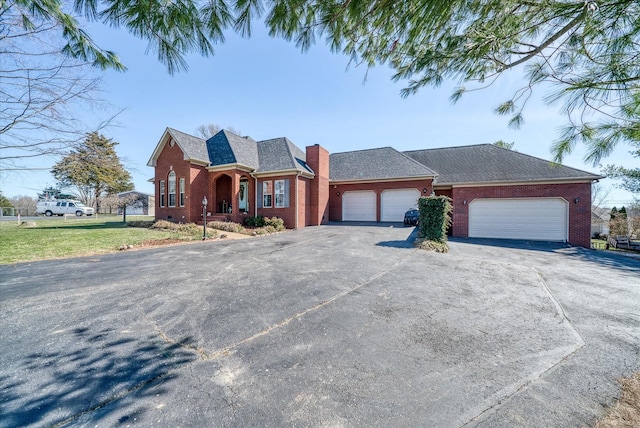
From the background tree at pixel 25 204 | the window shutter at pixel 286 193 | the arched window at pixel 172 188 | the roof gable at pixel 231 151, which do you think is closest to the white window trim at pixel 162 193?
the arched window at pixel 172 188

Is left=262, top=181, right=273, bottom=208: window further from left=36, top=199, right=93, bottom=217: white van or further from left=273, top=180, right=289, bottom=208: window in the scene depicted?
left=36, top=199, right=93, bottom=217: white van

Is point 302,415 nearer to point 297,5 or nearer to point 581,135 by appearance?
point 297,5

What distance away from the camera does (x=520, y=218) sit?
14.7 m

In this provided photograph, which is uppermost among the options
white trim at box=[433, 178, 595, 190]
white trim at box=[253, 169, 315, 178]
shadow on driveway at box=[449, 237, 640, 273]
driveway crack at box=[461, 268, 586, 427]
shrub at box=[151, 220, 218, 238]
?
white trim at box=[253, 169, 315, 178]

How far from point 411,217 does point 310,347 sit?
50.9 ft

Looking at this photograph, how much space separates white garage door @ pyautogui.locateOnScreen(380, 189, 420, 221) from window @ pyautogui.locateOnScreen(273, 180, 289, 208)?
25.8 feet

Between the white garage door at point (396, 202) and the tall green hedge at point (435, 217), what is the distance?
300 inches

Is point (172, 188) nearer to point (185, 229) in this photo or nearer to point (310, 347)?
point (185, 229)

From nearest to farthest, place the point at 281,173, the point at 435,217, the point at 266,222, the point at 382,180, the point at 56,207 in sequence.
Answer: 1. the point at 435,217
2. the point at 266,222
3. the point at 281,173
4. the point at 382,180
5. the point at 56,207

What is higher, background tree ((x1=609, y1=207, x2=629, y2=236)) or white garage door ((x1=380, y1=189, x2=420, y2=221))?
white garage door ((x1=380, y1=189, x2=420, y2=221))

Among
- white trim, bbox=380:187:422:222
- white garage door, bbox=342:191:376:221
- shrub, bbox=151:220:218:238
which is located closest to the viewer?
shrub, bbox=151:220:218:238

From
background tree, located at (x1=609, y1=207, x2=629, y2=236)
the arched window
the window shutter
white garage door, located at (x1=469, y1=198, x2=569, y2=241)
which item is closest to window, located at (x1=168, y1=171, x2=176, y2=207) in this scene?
the arched window

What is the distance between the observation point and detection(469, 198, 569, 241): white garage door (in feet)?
46.2

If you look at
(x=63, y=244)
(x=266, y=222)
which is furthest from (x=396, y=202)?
(x=63, y=244)
